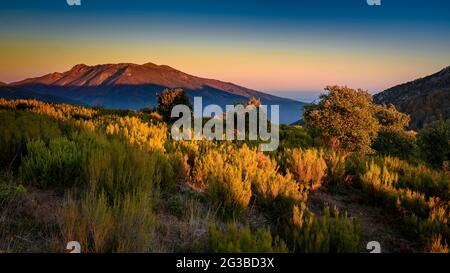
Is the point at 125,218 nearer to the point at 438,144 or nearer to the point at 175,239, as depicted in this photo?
the point at 175,239

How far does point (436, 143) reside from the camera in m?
15.5

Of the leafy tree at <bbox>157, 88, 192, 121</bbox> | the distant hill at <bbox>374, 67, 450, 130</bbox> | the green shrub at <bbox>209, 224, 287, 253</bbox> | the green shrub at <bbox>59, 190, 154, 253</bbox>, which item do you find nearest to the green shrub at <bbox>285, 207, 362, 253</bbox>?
the green shrub at <bbox>209, 224, 287, 253</bbox>

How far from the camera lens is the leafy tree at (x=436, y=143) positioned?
15078 mm

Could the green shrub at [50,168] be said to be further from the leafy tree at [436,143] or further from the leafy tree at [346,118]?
the leafy tree at [436,143]

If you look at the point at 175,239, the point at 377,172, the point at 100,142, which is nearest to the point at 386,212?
the point at 377,172

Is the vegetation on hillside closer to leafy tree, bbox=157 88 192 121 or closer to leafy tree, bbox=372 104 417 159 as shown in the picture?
leafy tree, bbox=372 104 417 159

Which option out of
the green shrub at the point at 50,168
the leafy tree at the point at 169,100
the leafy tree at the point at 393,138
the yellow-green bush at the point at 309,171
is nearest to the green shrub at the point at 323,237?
the yellow-green bush at the point at 309,171

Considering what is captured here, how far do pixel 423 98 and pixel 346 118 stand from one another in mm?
76165

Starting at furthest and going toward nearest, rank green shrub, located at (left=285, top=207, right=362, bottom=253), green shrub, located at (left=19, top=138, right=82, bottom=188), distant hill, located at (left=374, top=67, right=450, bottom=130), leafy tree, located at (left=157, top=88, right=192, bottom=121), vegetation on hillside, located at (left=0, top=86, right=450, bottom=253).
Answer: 1. distant hill, located at (left=374, top=67, right=450, bottom=130)
2. leafy tree, located at (left=157, top=88, right=192, bottom=121)
3. green shrub, located at (left=19, top=138, right=82, bottom=188)
4. green shrub, located at (left=285, top=207, right=362, bottom=253)
5. vegetation on hillside, located at (left=0, top=86, right=450, bottom=253)

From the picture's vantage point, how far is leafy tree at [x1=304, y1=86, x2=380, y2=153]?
16.6m

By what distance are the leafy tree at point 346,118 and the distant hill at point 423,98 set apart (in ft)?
137

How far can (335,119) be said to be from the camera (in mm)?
16656

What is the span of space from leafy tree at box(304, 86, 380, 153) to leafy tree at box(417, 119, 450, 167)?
2303 mm

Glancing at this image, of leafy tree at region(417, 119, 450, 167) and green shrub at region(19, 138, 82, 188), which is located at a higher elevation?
green shrub at region(19, 138, 82, 188)
